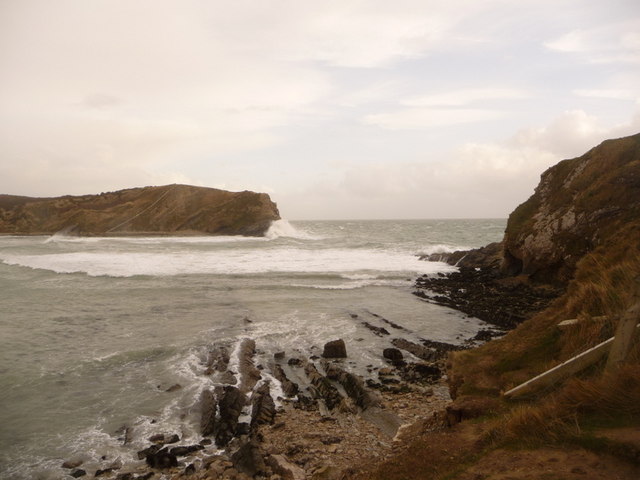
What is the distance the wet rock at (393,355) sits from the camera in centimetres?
1282

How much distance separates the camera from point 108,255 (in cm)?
4022

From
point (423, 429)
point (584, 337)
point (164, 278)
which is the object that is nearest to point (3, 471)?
point (423, 429)

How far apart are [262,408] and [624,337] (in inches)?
274

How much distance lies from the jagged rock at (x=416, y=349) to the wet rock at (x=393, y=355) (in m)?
0.64

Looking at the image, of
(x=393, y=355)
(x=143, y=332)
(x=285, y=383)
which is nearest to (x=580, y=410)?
(x=285, y=383)

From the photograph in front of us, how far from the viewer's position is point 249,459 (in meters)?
7.18

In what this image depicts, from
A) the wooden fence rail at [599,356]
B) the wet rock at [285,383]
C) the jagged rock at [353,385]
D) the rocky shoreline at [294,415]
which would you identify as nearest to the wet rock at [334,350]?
the rocky shoreline at [294,415]

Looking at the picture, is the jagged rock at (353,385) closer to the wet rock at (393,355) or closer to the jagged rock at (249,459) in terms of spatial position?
the wet rock at (393,355)

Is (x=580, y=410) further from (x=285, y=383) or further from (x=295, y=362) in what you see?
(x=295, y=362)

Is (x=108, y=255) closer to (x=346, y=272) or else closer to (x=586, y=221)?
(x=346, y=272)

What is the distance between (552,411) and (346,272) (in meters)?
26.9

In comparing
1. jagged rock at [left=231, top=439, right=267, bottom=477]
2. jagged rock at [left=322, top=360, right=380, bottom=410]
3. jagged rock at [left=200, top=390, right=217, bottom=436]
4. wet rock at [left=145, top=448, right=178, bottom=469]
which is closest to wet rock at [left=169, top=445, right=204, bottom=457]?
wet rock at [left=145, top=448, right=178, bottom=469]

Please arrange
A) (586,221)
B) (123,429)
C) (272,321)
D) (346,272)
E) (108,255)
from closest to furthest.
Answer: (123,429) → (272,321) → (586,221) → (346,272) → (108,255)

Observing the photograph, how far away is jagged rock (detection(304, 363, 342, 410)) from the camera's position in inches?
386
